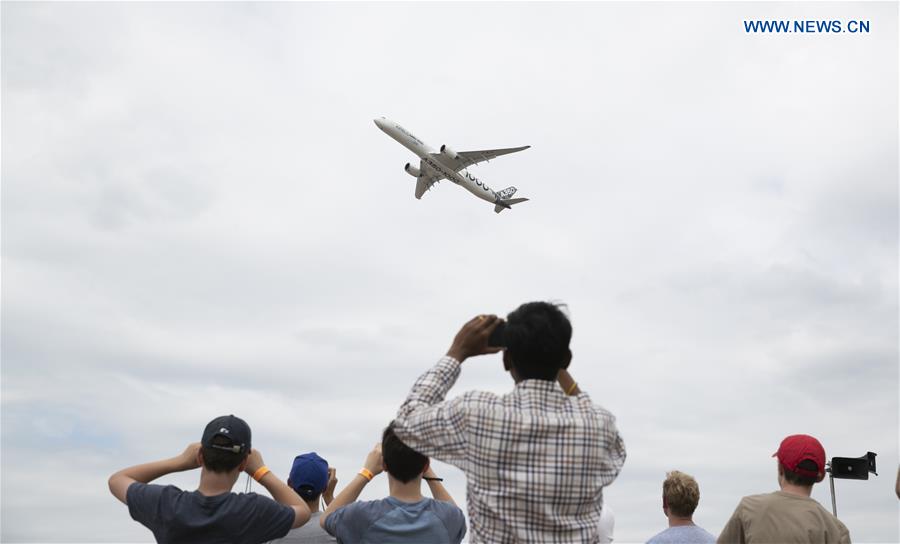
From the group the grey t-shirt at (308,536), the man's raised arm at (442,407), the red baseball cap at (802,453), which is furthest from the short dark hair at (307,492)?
the red baseball cap at (802,453)

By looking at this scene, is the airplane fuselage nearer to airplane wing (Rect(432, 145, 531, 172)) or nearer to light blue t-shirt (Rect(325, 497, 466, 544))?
airplane wing (Rect(432, 145, 531, 172))

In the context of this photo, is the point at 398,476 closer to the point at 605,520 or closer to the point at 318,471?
the point at 318,471

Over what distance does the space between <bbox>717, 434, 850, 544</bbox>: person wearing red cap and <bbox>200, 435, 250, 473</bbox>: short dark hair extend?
390 centimetres

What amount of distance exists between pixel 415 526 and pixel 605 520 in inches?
87.4

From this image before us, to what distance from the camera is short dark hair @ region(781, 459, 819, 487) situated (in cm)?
581

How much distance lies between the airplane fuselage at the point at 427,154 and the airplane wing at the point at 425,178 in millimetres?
675

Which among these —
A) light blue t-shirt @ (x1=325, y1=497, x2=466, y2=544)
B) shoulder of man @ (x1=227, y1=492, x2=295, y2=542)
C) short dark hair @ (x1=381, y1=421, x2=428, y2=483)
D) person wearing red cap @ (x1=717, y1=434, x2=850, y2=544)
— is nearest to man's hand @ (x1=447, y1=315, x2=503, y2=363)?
short dark hair @ (x1=381, y1=421, x2=428, y2=483)

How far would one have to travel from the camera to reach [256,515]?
16.6ft

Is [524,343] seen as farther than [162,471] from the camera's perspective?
No

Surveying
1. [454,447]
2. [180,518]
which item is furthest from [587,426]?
[180,518]

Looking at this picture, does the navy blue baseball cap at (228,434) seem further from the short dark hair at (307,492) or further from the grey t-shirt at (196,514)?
the short dark hair at (307,492)

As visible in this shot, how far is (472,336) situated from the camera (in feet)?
14.0

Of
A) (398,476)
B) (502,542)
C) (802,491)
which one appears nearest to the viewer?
(502,542)

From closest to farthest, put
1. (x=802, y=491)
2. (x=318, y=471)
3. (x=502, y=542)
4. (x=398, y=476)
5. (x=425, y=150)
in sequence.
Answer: (x=502, y=542) → (x=398, y=476) → (x=802, y=491) → (x=318, y=471) → (x=425, y=150)
